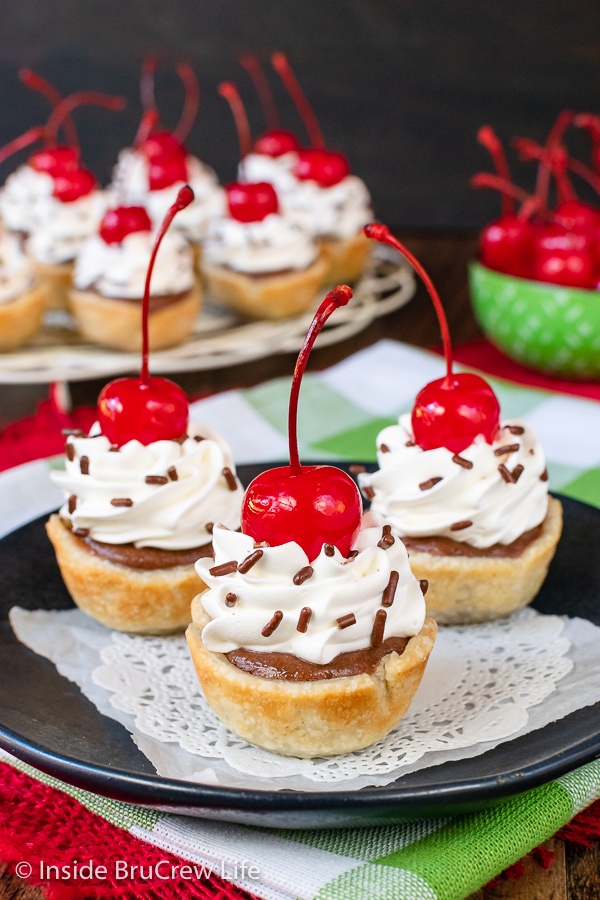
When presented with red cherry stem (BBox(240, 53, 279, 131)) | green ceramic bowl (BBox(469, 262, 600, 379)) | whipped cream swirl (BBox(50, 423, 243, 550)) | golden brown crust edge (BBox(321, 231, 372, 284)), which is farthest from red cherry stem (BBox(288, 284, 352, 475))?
red cherry stem (BBox(240, 53, 279, 131))

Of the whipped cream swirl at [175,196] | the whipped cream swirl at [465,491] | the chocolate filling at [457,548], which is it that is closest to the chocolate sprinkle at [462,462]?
the whipped cream swirl at [465,491]

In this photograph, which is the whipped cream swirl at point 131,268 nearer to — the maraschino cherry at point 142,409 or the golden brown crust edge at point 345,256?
the golden brown crust edge at point 345,256

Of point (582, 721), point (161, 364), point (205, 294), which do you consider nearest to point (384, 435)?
point (582, 721)

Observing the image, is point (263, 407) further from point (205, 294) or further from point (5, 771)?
point (5, 771)

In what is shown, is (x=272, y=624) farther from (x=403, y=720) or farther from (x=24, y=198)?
(x=24, y=198)

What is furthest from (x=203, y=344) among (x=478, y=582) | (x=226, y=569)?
(x=226, y=569)

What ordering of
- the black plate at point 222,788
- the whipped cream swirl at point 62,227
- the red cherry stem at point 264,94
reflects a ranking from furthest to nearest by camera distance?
the red cherry stem at point 264,94
the whipped cream swirl at point 62,227
the black plate at point 222,788
